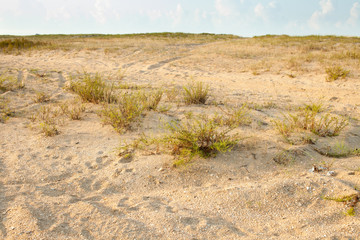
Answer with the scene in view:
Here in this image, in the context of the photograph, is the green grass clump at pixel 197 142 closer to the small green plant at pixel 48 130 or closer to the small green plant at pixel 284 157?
the small green plant at pixel 284 157

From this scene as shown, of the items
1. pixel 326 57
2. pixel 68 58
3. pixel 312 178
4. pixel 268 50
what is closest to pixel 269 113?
pixel 312 178

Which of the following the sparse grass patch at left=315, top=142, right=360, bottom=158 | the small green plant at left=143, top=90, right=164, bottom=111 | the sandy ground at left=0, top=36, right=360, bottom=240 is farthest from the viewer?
the small green plant at left=143, top=90, right=164, bottom=111

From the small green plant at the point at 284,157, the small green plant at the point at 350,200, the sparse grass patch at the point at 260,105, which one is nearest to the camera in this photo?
the small green plant at the point at 350,200

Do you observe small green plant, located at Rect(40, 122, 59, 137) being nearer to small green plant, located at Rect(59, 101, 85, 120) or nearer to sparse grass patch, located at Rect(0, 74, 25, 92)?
small green plant, located at Rect(59, 101, 85, 120)

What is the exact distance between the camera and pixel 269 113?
4.32 m

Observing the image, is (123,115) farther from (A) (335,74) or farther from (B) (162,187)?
(A) (335,74)

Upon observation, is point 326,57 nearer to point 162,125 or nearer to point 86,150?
point 162,125

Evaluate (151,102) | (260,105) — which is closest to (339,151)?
(260,105)

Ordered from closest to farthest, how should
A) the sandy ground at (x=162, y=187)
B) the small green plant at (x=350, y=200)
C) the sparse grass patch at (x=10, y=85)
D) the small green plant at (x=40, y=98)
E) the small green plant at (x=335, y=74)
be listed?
the sandy ground at (x=162, y=187)
the small green plant at (x=350, y=200)
the small green plant at (x=40, y=98)
the sparse grass patch at (x=10, y=85)
the small green plant at (x=335, y=74)

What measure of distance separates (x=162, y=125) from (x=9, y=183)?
1.84m

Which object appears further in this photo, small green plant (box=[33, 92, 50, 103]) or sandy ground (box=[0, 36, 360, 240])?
small green plant (box=[33, 92, 50, 103])

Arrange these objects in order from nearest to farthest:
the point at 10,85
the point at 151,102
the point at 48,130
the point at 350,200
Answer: the point at 350,200, the point at 48,130, the point at 151,102, the point at 10,85

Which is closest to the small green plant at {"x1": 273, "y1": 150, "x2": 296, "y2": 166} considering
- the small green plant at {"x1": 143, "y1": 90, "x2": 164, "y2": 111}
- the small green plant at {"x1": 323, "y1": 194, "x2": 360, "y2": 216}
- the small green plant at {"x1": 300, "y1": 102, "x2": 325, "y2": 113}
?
the small green plant at {"x1": 323, "y1": 194, "x2": 360, "y2": 216}

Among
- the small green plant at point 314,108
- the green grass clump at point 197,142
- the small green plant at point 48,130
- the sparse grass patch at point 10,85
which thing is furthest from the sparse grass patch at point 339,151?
the sparse grass patch at point 10,85
